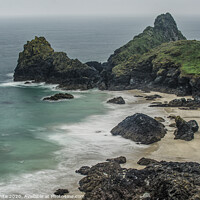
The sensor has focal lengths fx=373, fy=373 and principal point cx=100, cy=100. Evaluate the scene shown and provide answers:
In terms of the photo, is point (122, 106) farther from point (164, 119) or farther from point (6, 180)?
point (6, 180)

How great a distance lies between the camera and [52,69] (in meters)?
99.6

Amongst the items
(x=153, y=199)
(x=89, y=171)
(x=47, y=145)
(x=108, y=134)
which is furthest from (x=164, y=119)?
(x=153, y=199)

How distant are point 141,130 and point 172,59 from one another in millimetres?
46281

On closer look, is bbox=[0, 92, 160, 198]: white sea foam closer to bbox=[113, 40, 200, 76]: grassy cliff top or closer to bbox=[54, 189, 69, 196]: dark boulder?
bbox=[54, 189, 69, 196]: dark boulder

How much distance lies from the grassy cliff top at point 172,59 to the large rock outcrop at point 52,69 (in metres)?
7.94

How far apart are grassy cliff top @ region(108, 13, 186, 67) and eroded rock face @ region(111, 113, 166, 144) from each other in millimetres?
55032

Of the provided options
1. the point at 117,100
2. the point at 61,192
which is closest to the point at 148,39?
the point at 117,100

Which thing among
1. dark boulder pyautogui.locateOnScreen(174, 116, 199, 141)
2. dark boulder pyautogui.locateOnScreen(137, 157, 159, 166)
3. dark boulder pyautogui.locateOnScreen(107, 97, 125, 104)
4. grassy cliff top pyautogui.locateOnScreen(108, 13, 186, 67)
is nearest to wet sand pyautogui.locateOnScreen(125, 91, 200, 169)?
dark boulder pyautogui.locateOnScreen(137, 157, 159, 166)

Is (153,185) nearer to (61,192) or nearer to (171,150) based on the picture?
(61,192)

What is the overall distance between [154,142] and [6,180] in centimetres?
1919

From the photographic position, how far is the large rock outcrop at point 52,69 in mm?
93500

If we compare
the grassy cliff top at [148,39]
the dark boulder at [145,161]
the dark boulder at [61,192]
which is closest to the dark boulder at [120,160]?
the dark boulder at [145,161]

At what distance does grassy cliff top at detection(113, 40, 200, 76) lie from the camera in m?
86.3

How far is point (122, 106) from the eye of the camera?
71.6 meters
